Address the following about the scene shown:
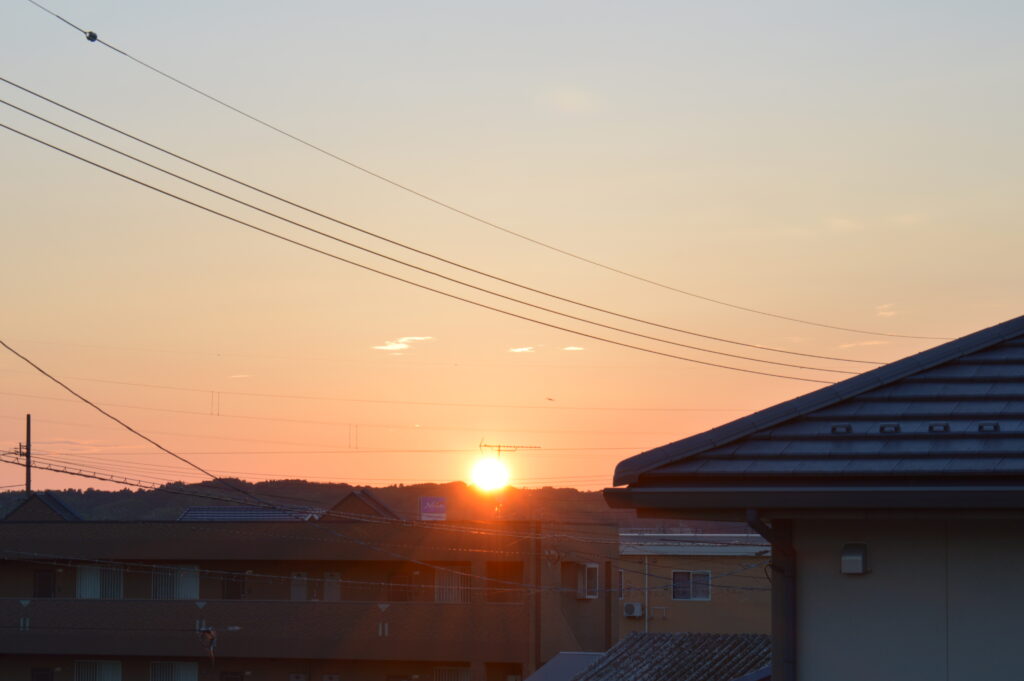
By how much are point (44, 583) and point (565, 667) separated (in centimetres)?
2729

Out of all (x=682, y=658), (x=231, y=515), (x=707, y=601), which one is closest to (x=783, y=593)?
(x=682, y=658)

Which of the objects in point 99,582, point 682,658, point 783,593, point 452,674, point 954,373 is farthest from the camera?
point 99,582

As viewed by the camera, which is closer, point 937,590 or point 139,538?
point 937,590

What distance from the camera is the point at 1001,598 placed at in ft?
27.7

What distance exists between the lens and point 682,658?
27.0m

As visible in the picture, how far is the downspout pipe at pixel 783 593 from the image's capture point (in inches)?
343

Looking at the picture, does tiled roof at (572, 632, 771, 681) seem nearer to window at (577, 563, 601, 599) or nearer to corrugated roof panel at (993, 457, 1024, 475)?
corrugated roof panel at (993, 457, 1024, 475)

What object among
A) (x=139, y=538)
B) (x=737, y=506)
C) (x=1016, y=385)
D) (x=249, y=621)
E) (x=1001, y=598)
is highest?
(x=1016, y=385)

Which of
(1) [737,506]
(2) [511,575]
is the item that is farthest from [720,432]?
(2) [511,575]

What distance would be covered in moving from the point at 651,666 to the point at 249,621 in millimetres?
26689

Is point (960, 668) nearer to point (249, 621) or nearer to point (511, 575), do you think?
point (511, 575)

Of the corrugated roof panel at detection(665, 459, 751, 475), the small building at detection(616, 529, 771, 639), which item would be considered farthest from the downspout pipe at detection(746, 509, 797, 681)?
the small building at detection(616, 529, 771, 639)

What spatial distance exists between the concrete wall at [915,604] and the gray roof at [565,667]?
2698 centimetres

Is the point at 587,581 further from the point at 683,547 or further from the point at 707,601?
the point at 707,601
